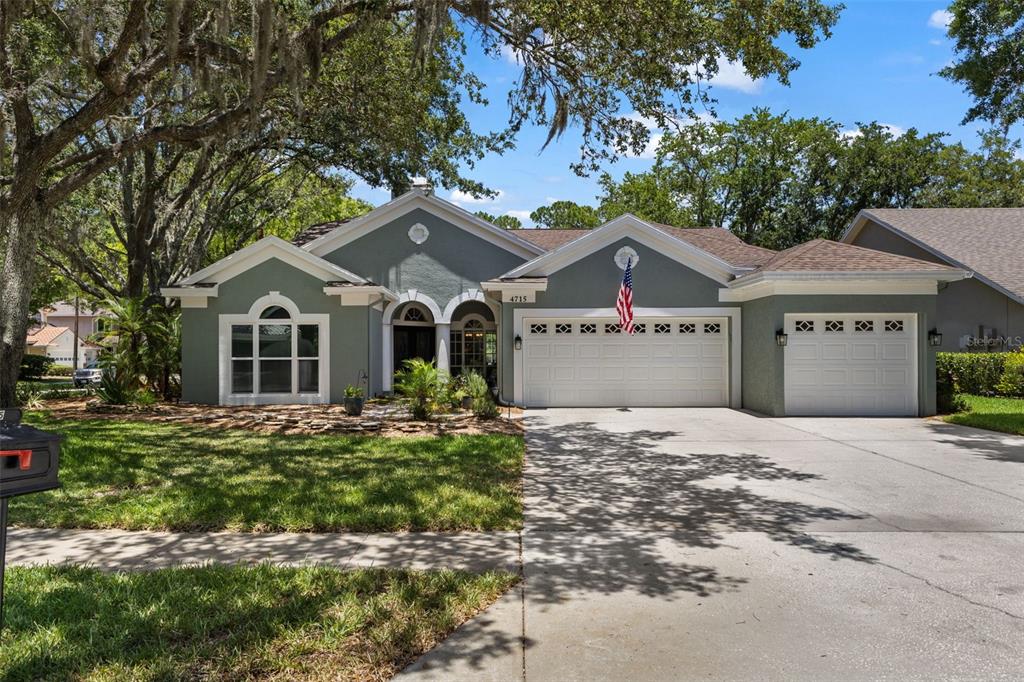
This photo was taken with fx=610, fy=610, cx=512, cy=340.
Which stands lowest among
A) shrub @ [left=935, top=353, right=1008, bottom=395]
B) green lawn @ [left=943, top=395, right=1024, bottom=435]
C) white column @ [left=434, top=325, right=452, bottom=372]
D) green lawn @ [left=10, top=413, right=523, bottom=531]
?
green lawn @ [left=10, top=413, right=523, bottom=531]

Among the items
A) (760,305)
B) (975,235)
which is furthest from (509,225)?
(760,305)

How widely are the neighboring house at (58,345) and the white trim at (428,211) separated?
46.2 metres

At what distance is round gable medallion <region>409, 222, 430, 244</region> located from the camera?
16703mm

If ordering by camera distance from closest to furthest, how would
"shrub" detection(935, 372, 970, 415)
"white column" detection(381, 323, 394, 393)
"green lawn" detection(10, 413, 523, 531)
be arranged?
"green lawn" detection(10, 413, 523, 531) → "shrub" detection(935, 372, 970, 415) → "white column" detection(381, 323, 394, 393)

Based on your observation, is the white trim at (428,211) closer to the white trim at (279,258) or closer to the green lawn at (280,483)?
the white trim at (279,258)

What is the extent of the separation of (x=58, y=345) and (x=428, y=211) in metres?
61.1

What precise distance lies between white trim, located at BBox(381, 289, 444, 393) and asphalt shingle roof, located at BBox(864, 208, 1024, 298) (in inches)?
614

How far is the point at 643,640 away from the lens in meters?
3.48

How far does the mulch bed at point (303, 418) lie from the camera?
11.0 m

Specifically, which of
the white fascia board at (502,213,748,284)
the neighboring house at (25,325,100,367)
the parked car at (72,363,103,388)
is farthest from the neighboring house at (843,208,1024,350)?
the neighboring house at (25,325,100,367)

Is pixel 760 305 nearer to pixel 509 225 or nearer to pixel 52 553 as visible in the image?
pixel 52 553

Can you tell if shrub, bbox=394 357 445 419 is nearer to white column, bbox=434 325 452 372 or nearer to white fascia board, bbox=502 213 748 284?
white fascia board, bbox=502 213 748 284

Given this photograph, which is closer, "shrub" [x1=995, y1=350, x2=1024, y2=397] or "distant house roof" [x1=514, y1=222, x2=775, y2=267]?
"shrub" [x1=995, y1=350, x2=1024, y2=397]

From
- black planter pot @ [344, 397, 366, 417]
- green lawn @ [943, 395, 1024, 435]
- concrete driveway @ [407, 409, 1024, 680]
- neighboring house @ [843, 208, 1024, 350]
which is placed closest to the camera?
concrete driveway @ [407, 409, 1024, 680]
